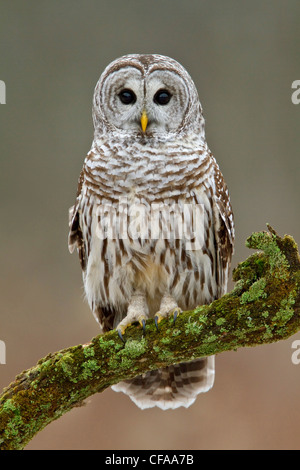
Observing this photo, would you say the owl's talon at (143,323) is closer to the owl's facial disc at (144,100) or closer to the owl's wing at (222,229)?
the owl's wing at (222,229)

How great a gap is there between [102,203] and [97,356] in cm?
68

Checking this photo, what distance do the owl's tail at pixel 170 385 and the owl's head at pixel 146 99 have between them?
1041 millimetres

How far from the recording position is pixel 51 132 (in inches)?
222

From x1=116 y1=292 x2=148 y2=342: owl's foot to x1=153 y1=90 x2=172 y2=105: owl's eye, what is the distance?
82 cm

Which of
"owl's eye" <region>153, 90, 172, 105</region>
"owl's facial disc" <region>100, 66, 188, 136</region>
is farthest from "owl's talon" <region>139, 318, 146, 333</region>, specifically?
"owl's eye" <region>153, 90, 172, 105</region>

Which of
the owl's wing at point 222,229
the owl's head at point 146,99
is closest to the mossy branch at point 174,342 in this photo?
the owl's wing at point 222,229

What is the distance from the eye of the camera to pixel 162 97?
302 cm

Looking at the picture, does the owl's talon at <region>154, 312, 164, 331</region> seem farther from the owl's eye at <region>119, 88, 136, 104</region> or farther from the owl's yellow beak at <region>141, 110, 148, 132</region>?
the owl's eye at <region>119, 88, 136, 104</region>

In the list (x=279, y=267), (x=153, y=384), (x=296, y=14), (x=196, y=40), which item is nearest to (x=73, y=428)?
(x=153, y=384)

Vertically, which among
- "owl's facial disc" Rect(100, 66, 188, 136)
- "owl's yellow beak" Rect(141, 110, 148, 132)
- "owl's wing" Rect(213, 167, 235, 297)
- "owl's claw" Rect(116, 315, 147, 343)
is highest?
"owl's facial disc" Rect(100, 66, 188, 136)

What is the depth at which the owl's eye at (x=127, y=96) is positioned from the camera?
3.01 m

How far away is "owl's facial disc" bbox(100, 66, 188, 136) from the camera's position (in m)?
2.95
